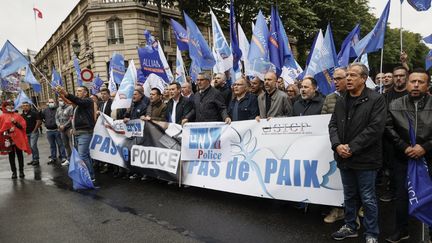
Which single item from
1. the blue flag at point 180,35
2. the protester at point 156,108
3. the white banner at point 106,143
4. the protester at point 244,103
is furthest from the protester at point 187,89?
the blue flag at point 180,35

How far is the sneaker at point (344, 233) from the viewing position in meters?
3.71

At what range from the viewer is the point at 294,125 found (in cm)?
448

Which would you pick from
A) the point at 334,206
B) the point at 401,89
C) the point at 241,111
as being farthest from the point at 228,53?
the point at 334,206

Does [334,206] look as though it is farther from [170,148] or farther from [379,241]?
[170,148]

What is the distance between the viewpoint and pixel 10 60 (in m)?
7.20

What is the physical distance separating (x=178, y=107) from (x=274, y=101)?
2149 millimetres

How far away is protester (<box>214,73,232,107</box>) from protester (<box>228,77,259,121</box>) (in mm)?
1182

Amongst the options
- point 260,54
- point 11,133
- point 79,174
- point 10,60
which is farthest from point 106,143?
point 260,54

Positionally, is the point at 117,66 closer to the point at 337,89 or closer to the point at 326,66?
the point at 326,66

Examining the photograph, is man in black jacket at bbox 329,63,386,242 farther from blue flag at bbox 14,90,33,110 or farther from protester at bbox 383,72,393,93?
blue flag at bbox 14,90,33,110

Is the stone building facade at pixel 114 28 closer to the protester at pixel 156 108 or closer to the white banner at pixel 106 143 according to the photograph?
the white banner at pixel 106 143

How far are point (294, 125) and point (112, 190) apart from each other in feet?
12.5

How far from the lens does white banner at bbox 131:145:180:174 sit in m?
5.98

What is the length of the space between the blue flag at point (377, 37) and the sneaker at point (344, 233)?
11.7ft
